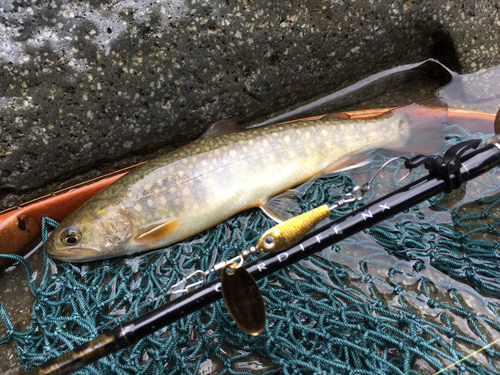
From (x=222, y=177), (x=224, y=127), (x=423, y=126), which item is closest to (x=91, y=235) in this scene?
(x=222, y=177)

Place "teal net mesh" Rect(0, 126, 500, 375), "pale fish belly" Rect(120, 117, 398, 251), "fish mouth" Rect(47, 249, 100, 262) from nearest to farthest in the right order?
"teal net mesh" Rect(0, 126, 500, 375) < "fish mouth" Rect(47, 249, 100, 262) < "pale fish belly" Rect(120, 117, 398, 251)

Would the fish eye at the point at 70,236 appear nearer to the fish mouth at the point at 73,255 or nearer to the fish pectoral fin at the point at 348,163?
the fish mouth at the point at 73,255

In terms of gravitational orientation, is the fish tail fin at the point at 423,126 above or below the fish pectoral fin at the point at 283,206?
above

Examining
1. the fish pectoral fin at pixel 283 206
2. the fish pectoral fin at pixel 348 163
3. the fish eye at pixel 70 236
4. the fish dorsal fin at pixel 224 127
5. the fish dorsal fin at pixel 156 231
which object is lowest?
the fish pectoral fin at pixel 283 206

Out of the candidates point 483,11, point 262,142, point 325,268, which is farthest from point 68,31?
point 483,11

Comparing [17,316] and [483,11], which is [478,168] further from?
[17,316]

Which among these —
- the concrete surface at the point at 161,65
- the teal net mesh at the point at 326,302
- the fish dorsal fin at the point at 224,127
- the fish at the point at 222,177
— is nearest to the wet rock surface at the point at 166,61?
the concrete surface at the point at 161,65

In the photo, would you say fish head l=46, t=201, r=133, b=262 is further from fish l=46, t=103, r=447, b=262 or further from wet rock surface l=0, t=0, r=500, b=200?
wet rock surface l=0, t=0, r=500, b=200

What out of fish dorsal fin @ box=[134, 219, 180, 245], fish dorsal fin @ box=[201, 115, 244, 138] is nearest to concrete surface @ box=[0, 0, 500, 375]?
fish dorsal fin @ box=[201, 115, 244, 138]
